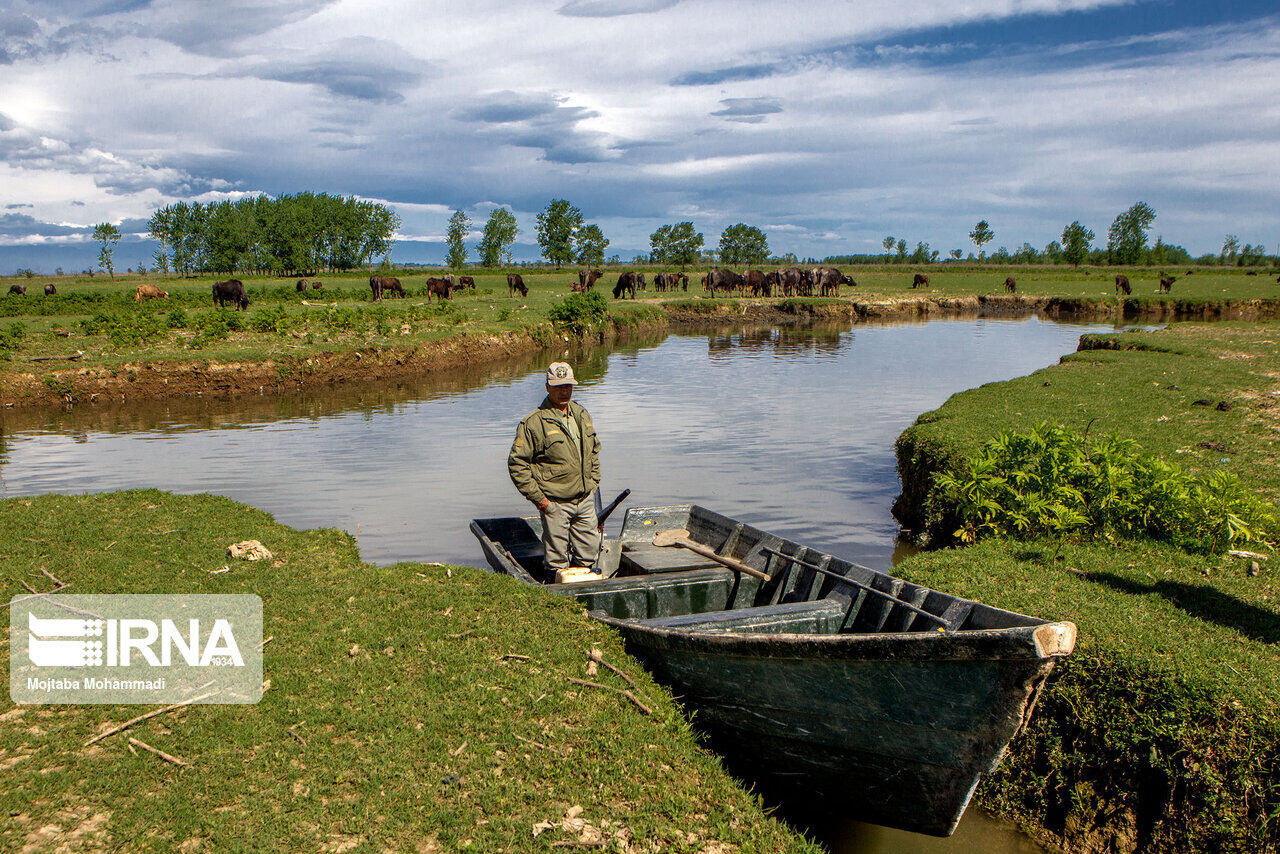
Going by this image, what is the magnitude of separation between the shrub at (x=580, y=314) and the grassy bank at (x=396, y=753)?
98.7 feet

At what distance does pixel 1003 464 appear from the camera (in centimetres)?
859

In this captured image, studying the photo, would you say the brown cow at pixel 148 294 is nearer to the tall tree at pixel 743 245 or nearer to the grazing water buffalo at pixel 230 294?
the grazing water buffalo at pixel 230 294

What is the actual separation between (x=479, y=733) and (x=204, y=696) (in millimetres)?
2056

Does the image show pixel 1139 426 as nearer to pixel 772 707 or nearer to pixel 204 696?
pixel 772 707

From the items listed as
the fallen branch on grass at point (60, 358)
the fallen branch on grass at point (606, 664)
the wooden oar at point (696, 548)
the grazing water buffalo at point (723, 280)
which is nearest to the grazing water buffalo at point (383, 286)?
the grazing water buffalo at point (723, 280)

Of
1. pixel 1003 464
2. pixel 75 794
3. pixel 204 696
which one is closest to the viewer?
pixel 75 794

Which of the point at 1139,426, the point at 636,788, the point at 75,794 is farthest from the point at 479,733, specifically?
the point at 1139,426

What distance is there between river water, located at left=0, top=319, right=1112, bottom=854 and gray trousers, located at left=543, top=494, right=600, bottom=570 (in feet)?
10.2

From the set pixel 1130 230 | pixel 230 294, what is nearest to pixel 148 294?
pixel 230 294

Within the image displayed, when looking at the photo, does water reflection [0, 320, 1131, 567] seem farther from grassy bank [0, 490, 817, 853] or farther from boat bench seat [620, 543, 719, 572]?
grassy bank [0, 490, 817, 853]

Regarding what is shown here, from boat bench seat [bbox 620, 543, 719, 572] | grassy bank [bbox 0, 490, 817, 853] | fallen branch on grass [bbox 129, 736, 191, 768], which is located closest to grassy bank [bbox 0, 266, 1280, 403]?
grassy bank [bbox 0, 490, 817, 853]

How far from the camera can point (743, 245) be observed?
14250cm

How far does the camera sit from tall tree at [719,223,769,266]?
463ft

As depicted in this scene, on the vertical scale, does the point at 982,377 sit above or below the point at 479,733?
above
